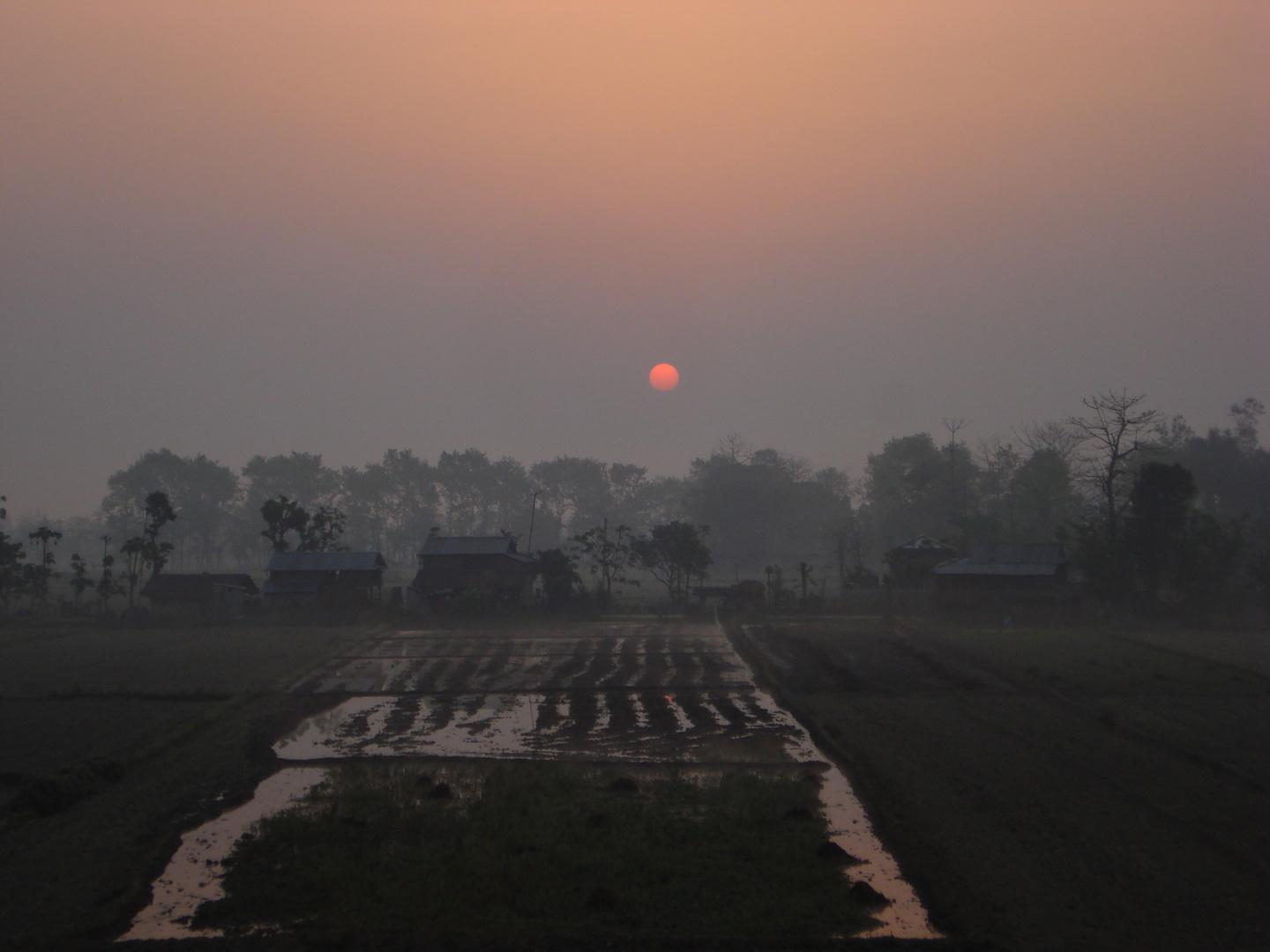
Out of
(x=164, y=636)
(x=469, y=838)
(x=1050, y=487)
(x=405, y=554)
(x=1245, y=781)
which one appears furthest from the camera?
(x=405, y=554)

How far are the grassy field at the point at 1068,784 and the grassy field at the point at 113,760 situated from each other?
1170 centimetres

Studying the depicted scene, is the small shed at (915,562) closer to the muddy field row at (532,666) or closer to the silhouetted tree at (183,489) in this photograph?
the muddy field row at (532,666)

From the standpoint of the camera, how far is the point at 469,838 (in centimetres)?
1457

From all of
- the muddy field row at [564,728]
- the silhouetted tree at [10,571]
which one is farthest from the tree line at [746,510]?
the muddy field row at [564,728]

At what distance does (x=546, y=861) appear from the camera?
44.8 feet

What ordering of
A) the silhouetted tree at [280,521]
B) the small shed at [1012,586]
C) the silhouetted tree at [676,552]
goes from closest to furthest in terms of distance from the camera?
the small shed at [1012,586] → the silhouetted tree at [676,552] → the silhouetted tree at [280,521]

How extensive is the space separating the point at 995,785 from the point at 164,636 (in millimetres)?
40083

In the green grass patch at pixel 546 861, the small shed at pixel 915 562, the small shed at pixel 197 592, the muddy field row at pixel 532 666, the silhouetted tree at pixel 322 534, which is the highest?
the silhouetted tree at pixel 322 534

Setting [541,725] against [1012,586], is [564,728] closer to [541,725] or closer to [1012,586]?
[541,725]

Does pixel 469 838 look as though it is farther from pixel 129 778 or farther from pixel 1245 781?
pixel 1245 781

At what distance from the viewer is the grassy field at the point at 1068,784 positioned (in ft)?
38.5

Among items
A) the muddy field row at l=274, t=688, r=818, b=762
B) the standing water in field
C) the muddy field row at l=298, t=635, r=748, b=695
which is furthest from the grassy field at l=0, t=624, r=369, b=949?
the muddy field row at l=298, t=635, r=748, b=695

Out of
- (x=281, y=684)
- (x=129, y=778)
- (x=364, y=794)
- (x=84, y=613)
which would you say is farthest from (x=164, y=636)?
(x=364, y=794)

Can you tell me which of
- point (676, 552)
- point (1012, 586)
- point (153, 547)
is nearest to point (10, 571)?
point (153, 547)
